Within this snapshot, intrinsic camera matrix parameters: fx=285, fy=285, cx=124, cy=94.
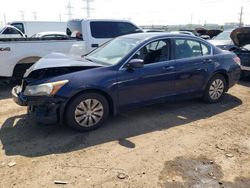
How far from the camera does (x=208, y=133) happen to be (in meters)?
4.77

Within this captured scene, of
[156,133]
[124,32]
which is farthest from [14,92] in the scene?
[124,32]

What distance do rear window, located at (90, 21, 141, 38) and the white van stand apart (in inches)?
476

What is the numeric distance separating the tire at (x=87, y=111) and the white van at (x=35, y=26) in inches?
640

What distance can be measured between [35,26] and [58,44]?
16953mm

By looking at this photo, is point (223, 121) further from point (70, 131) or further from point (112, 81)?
point (70, 131)

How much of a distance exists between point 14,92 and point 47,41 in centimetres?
290

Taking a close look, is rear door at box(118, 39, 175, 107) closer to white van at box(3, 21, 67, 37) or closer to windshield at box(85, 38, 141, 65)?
windshield at box(85, 38, 141, 65)

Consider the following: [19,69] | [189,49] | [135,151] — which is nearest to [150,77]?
[189,49]

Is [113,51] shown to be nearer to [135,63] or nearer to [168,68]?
[135,63]

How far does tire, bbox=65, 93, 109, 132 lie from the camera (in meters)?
4.51

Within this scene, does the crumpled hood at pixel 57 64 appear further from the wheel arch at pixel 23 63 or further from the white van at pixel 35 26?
the white van at pixel 35 26

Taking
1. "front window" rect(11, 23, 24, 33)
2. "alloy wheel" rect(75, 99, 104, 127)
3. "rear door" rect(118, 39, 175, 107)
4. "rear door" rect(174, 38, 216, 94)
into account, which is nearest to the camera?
"alloy wheel" rect(75, 99, 104, 127)

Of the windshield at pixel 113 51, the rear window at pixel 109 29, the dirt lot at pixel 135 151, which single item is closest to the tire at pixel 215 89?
the dirt lot at pixel 135 151

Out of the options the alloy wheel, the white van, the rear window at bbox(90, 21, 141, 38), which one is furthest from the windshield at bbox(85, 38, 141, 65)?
the white van
